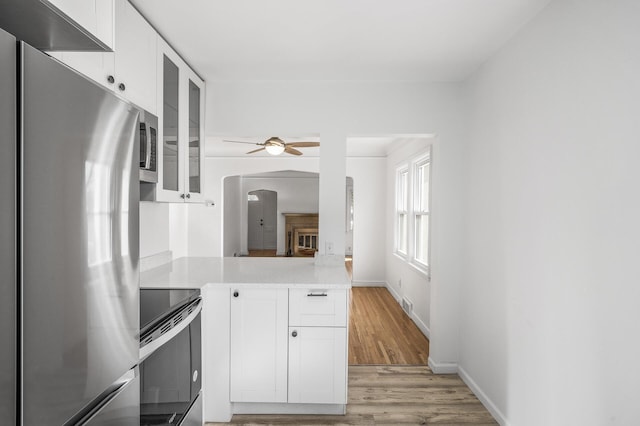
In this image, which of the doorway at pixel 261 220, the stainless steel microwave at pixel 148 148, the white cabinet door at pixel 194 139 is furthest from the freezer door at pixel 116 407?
the doorway at pixel 261 220

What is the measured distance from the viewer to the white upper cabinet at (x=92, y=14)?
88 cm

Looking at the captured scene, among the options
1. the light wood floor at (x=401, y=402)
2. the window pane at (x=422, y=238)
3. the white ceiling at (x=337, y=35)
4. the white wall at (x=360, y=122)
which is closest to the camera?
the white ceiling at (x=337, y=35)

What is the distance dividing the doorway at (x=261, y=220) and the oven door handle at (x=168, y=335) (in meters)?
8.22

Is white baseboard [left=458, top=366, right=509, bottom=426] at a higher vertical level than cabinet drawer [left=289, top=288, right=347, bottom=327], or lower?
lower

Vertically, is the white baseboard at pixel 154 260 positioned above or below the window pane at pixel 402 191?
below

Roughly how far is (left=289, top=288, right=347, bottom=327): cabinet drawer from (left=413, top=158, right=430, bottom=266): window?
7.13 feet

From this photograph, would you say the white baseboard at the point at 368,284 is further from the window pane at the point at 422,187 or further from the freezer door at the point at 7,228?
the freezer door at the point at 7,228

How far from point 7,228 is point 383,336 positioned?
367 centimetres

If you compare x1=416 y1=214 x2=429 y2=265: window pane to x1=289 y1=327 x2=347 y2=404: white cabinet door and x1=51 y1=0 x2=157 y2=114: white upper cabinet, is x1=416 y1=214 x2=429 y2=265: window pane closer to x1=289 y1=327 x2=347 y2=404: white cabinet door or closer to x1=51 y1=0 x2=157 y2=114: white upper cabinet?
x1=289 y1=327 x2=347 y2=404: white cabinet door

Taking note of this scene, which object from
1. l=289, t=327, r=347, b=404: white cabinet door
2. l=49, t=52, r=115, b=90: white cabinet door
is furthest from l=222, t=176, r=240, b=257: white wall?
l=49, t=52, r=115, b=90: white cabinet door

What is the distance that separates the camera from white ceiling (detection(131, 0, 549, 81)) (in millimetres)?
1888

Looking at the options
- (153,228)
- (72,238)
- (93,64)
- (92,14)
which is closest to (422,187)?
(153,228)

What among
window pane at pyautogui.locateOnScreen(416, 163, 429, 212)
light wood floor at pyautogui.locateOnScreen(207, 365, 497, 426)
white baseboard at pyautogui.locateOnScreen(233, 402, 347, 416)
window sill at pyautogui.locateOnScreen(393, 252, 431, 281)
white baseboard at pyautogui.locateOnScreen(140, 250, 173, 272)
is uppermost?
window pane at pyautogui.locateOnScreen(416, 163, 429, 212)

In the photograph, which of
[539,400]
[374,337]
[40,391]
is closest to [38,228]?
[40,391]
